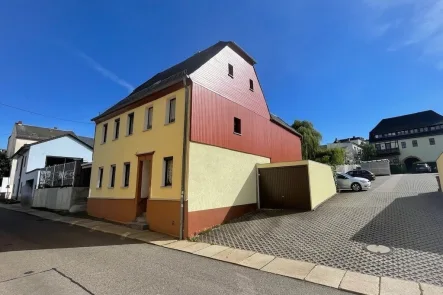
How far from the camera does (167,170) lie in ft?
39.8

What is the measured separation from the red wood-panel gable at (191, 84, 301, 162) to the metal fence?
1348 centimetres

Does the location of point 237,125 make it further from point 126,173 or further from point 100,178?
point 100,178

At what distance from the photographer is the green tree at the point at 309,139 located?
33438mm

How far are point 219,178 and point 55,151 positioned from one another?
87.2 ft

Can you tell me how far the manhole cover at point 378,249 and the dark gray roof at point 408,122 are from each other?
5681 centimetres

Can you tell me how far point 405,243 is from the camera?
25.1 ft

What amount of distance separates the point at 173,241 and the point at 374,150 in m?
54.4

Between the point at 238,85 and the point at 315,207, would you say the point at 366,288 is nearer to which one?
the point at 315,207

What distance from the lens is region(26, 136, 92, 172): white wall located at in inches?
1086

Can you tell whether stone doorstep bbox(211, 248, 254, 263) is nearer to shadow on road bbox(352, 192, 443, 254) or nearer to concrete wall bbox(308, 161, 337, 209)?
shadow on road bbox(352, 192, 443, 254)

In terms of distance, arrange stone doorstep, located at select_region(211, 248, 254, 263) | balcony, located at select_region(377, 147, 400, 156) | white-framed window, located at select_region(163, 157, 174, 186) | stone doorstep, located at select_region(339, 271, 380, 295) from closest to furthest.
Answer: stone doorstep, located at select_region(339, 271, 380, 295), stone doorstep, located at select_region(211, 248, 254, 263), white-framed window, located at select_region(163, 157, 174, 186), balcony, located at select_region(377, 147, 400, 156)

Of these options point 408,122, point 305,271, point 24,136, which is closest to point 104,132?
point 305,271

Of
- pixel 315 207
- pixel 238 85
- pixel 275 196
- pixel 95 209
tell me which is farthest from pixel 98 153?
pixel 315 207

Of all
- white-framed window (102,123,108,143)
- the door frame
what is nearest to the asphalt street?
the door frame
